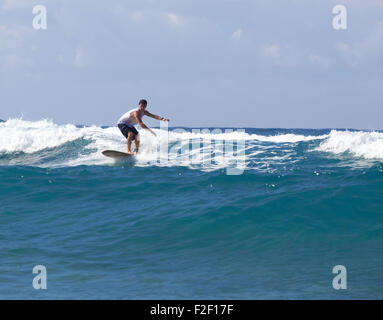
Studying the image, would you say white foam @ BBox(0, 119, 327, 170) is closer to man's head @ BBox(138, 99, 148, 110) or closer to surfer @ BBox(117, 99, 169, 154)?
surfer @ BBox(117, 99, 169, 154)

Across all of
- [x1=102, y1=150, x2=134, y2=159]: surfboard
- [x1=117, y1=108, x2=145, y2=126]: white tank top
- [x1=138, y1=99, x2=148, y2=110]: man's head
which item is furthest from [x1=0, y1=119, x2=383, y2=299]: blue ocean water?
[x1=138, y1=99, x2=148, y2=110]: man's head

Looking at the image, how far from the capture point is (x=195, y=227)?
9.99 m

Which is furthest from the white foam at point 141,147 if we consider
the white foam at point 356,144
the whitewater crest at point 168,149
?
the white foam at point 356,144

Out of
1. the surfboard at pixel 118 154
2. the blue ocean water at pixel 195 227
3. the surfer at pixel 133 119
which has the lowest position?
the blue ocean water at pixel 195 227

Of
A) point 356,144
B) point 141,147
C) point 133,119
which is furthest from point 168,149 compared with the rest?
point 356,144

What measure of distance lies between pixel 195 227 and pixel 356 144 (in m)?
9.62

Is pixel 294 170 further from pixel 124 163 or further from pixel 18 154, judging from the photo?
pixel 18 154

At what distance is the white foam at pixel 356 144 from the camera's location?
1628 centimetres

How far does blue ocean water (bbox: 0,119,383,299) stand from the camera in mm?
7137

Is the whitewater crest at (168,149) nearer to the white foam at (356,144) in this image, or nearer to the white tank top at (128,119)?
the white foam at (356,144)

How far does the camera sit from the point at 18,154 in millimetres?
20031

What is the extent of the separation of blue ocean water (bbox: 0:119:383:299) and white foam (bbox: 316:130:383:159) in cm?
11

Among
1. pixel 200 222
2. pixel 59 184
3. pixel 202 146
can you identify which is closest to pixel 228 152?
pixel 202 146

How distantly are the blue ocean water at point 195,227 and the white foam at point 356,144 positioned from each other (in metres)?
0.11
